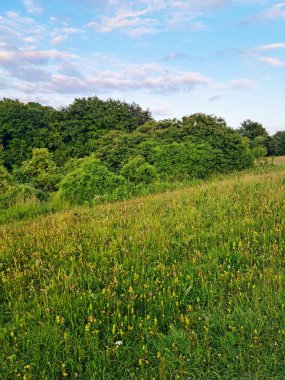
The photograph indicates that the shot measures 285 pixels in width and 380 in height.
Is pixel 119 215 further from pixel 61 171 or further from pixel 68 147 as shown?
pixel 68 147

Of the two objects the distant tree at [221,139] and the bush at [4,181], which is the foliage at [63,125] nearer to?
the distant tree at [221,139]

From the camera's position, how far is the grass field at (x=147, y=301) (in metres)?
3.00

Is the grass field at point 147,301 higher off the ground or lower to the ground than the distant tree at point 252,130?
lower

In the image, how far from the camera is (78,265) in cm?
498

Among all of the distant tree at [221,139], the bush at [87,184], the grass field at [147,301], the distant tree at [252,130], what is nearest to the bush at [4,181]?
the bush at [87,184]

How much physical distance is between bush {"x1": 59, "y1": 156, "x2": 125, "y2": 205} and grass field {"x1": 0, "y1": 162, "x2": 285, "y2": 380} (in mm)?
5177

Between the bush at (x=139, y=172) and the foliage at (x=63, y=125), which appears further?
the foliage at (x=63, y=125)

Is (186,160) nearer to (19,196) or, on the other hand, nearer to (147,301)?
(19,196)

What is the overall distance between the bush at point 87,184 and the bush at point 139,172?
0.96m

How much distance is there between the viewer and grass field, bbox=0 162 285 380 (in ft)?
9.84

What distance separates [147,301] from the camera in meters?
3.90

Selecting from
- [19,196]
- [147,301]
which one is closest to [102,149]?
[19,196]

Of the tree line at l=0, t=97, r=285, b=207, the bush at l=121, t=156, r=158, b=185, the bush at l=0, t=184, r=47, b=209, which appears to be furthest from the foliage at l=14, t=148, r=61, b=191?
the bush at l=121, t=156, r=158, b=185

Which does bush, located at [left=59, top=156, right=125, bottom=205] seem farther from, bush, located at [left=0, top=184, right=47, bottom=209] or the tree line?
bush, located at [left=0, top=184, right=47, bottom=209]
